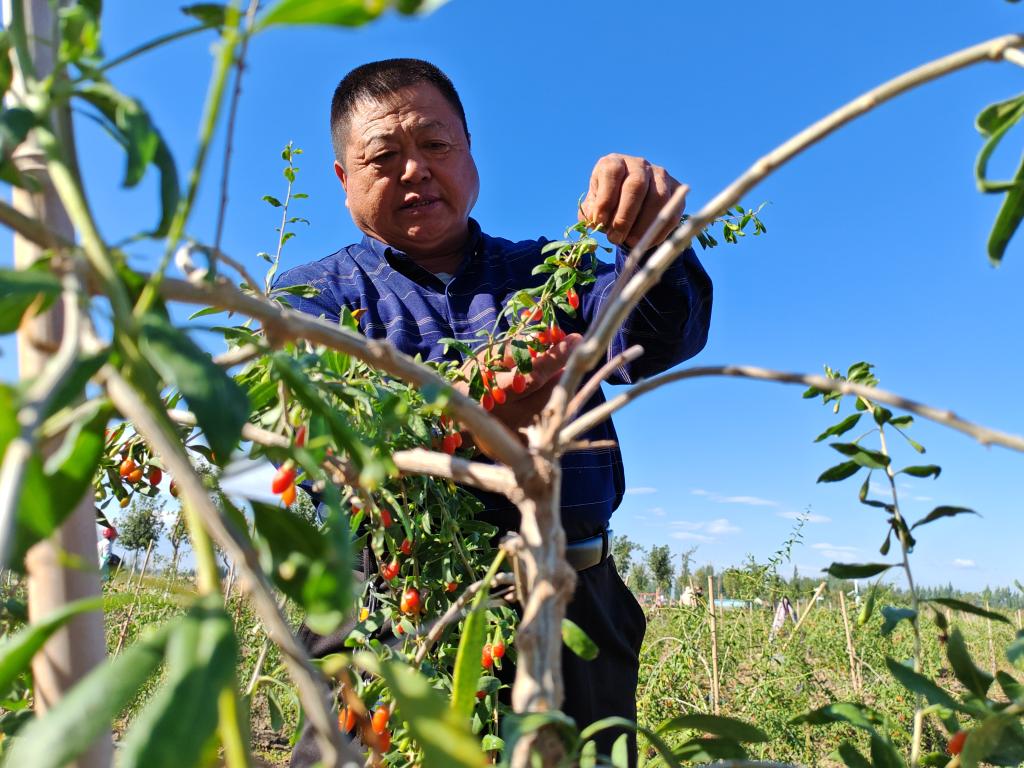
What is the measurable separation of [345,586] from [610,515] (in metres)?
1.88

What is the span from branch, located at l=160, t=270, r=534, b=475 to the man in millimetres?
1167

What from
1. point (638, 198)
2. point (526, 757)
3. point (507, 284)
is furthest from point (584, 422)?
point (507, 284)

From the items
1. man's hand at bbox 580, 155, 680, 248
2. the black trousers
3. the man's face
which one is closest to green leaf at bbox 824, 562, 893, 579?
man's hand at bbox 580, 155, 680, 248

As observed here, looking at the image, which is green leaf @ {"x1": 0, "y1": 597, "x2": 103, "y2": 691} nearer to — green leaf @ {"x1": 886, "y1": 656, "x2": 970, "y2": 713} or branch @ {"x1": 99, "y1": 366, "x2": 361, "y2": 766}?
branch @ {"x1": 99, "y1": 366, "x2": 361, "y2": 766}

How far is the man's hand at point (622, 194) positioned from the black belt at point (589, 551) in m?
A: 0.70

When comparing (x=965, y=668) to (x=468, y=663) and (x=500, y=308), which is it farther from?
(x=500, y=308)

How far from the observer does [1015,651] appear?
18.3 inches

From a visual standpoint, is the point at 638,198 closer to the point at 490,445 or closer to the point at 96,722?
the point at 490,445

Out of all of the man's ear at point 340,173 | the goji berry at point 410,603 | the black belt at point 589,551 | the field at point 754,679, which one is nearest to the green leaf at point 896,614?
the goji berry at point 410,603

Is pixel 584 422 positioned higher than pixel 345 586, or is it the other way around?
pixel 584 422

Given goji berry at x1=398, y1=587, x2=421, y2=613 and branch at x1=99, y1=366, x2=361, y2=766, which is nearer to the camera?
branch at x1=99, y1=366, x2=361, y2=766

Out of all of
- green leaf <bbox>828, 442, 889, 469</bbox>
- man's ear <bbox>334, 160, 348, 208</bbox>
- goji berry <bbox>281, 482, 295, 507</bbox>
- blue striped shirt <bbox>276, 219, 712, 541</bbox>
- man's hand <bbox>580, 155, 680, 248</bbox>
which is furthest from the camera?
man's ear <bbox>334, 160, 348, 208</bbox>

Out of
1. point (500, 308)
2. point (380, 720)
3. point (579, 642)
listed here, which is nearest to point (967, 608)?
point (579, 642)

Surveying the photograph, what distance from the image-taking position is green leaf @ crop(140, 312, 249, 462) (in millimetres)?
309
